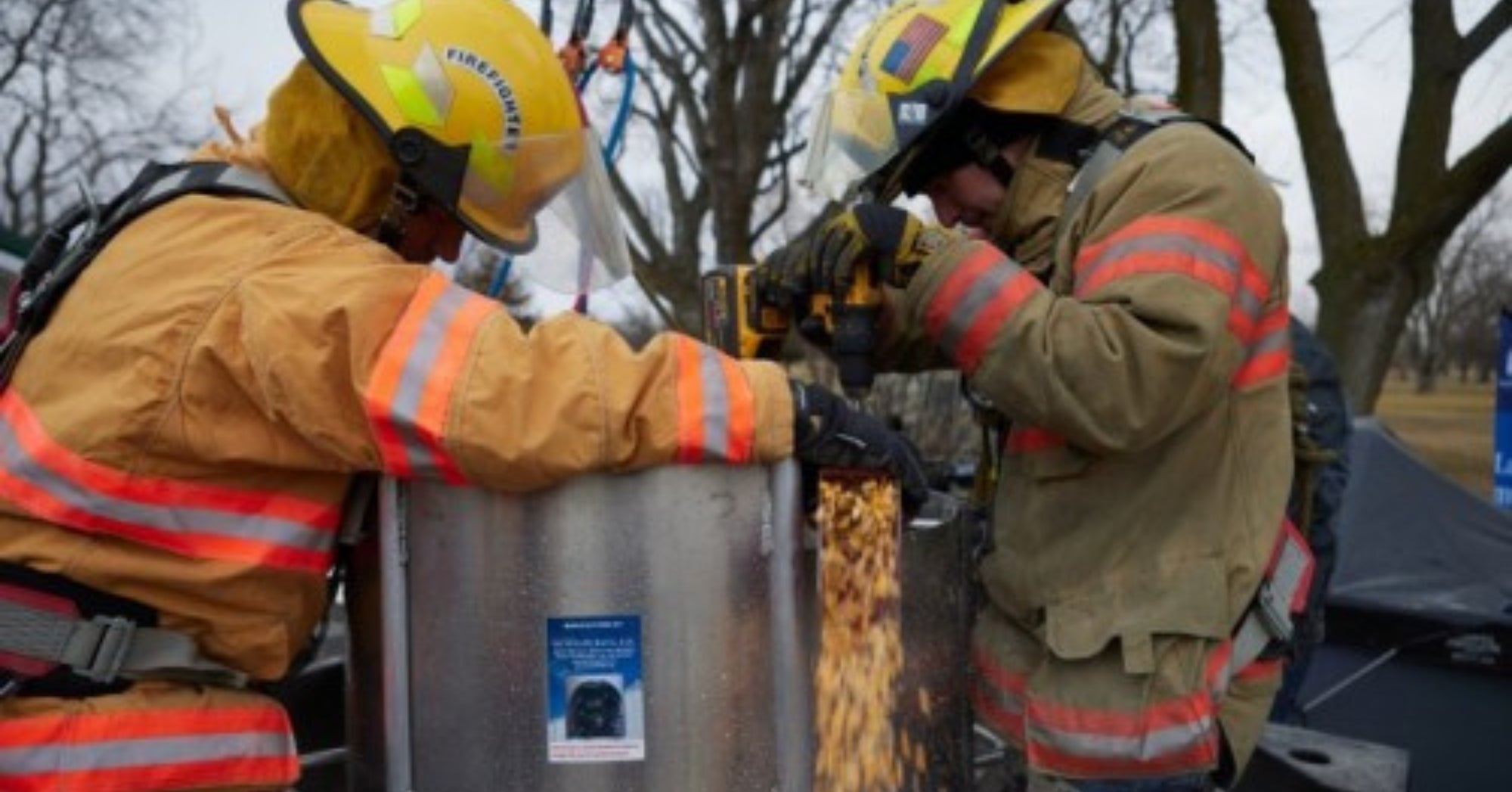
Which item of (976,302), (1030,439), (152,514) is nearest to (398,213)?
(152,514)

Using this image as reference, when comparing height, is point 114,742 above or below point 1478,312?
below

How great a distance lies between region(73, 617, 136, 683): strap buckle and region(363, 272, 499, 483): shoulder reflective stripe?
1.51ft

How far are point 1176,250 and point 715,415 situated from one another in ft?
2.59

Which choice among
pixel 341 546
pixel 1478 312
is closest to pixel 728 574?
pixel 341 546

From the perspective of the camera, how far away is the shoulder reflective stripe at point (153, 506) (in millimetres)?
1824

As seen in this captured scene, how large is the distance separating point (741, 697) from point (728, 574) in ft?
0.66

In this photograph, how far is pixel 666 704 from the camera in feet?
6.49

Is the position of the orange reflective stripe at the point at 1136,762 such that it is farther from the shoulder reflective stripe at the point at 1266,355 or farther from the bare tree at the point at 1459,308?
the bare tree at the point at 1459,308

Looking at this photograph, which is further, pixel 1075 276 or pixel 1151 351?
pixel 1075 276

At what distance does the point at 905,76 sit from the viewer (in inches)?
95.7

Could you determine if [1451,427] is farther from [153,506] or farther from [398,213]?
[153,506]

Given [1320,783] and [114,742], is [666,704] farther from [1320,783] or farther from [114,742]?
[1320,783]

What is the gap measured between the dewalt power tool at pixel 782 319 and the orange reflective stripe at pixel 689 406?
42cm

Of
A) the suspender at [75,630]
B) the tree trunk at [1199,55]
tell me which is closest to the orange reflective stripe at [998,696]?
the suspender at [75,630]
